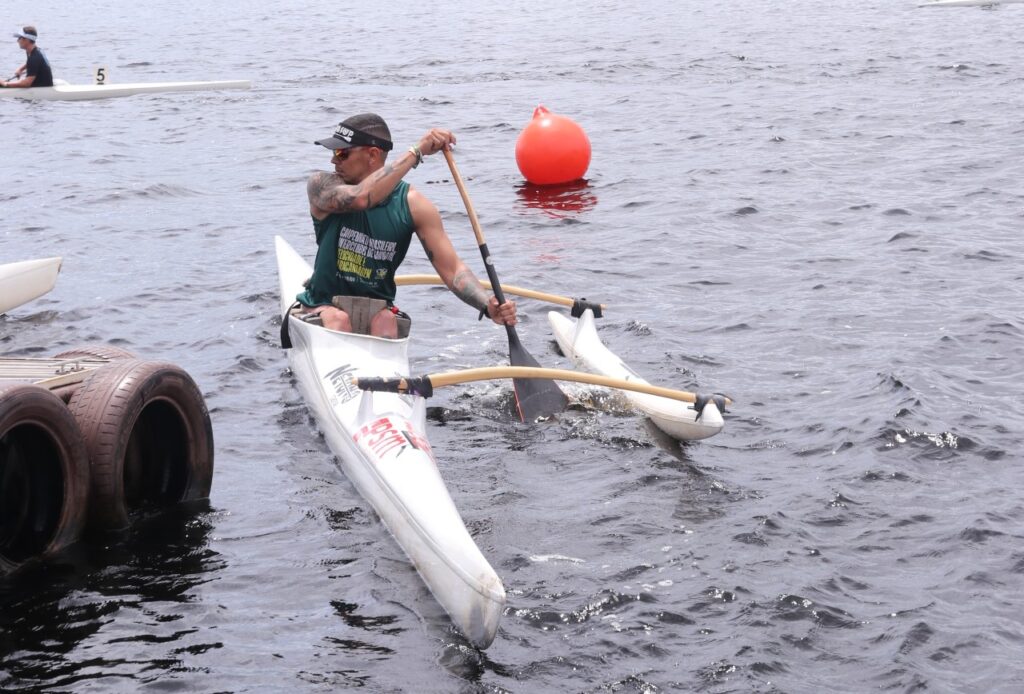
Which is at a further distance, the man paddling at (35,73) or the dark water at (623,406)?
the man paddling at (35,73)

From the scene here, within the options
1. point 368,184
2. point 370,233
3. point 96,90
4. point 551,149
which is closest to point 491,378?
point 370,233

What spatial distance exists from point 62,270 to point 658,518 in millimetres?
7499

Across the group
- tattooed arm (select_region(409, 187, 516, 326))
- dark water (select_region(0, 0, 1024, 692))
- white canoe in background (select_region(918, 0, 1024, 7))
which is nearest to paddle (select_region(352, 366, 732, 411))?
dark water (select_region(0, 0, 1024, 692))

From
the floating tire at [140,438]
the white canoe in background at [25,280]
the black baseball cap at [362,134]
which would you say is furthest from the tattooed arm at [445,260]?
the white canoe in background at [25,280]

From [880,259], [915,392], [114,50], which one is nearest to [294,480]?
[915,392]

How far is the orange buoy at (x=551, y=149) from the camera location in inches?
562

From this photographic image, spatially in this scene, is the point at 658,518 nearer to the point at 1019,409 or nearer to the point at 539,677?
the point at 539,677

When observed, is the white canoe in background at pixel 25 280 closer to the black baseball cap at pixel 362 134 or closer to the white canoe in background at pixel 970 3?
the black baseball cap at pixel 362 134

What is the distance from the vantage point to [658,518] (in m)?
6.32

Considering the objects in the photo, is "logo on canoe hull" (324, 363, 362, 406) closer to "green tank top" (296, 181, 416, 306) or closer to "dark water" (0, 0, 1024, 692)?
"dark water" (0, 0, 1024, 692)

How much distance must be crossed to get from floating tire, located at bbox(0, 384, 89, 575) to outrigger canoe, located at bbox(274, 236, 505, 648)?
1.48 meters

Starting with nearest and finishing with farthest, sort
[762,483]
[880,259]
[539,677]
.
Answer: [539,677] < [762,483] < [880,259]

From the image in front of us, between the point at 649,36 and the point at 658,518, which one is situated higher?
the point at 649,36

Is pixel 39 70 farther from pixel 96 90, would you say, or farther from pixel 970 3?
pixel 970 3
